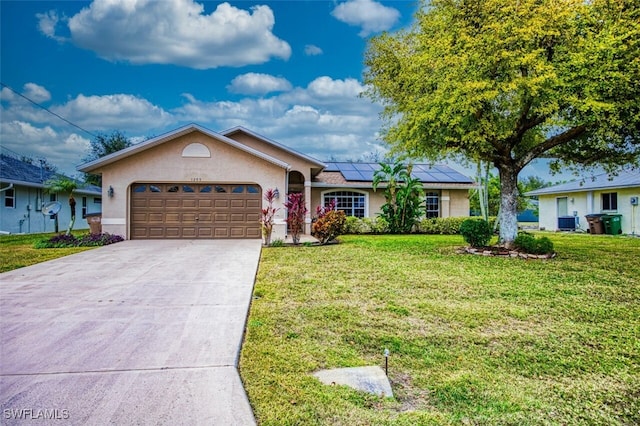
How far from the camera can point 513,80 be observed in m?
9.72

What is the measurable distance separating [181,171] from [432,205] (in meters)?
13.9

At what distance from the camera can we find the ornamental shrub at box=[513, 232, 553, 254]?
11109 millimetres

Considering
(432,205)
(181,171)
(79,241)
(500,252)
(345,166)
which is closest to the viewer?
(500,252)

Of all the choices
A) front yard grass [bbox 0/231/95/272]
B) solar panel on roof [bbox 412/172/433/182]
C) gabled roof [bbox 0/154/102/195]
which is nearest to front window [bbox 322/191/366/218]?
solar panel on roof [bbox 412/172/433/182]

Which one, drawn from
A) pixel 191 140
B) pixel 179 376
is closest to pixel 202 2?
pixel 191 140

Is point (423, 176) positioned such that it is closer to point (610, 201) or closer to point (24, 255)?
point (610, 201)

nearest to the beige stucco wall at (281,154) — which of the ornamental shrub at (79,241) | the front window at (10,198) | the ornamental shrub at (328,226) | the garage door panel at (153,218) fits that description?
the ornamental shrub at (328,226)

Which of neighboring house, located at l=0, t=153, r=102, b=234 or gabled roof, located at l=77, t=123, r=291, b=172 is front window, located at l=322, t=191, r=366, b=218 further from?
neighboring house, located at l=0, t=153, r=102, b=234

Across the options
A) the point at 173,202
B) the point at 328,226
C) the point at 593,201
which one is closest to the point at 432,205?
the point at 593,201

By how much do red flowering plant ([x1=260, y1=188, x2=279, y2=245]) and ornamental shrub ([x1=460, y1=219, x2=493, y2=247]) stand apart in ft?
21.9

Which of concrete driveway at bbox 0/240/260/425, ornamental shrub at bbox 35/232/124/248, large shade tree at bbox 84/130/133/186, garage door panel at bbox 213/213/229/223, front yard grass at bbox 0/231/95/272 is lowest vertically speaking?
concrete driveway at bbox 0/240/260/425

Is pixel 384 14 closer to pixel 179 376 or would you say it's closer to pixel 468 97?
pixel 468 97

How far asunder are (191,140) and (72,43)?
10.8 meters

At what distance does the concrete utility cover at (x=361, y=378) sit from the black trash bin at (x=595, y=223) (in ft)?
72.4
